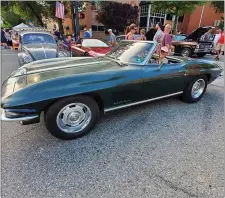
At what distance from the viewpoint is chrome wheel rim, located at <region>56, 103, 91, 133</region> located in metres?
2.53

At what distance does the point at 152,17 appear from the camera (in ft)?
94.0

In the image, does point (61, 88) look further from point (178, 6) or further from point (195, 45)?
point (178, 6)

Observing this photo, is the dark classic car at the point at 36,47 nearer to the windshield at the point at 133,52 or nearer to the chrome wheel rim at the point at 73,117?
the windshield at the point at 133,52

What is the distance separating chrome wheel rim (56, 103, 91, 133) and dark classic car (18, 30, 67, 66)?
4474mm

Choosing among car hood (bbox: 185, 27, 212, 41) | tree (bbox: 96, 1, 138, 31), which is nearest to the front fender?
car hood (bbox: 185, 27, 212, 41)

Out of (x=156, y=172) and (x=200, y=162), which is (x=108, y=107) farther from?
(x=200, y=162)

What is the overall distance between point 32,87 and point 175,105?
115 inches

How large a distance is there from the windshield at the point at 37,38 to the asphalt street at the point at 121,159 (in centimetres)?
611

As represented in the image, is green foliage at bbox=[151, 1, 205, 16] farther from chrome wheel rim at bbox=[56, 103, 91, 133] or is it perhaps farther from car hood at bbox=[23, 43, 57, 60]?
chrome wheel rim at bbox=[56, 103, 91, 133]

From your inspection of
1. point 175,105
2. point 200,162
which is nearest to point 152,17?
point 175,105

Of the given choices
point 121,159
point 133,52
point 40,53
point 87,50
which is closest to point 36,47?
point 40,53

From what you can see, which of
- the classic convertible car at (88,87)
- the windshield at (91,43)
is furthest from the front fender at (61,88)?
the windshield at (91,43)

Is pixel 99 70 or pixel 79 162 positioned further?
pixel 99 70

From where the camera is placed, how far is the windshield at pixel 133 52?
10.4 ft
